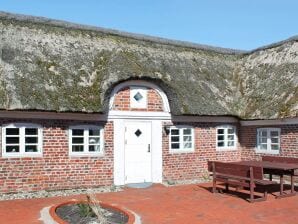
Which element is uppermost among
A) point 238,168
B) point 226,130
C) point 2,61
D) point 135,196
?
point 2,61

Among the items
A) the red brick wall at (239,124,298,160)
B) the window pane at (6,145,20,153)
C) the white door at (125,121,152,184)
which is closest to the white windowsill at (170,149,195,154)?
the white door at (125,121,152,184)

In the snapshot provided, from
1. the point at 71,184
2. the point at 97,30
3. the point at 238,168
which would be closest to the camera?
the point at 238,168

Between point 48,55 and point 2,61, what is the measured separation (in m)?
1.62

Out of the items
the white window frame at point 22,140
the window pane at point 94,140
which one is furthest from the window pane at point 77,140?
the white window frame at point 22,140

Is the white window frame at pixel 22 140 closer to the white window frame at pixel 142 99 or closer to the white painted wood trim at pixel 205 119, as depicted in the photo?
the white window frame at pixel 142 99

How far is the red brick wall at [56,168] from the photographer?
12.4 metres

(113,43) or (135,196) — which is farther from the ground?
(113,43)

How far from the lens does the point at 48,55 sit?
13836mm

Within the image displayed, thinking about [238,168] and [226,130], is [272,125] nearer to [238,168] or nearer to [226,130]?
[226,130]

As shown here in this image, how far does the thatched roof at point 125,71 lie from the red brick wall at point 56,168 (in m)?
1.01

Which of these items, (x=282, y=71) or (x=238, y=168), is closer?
(x=238, y=168)

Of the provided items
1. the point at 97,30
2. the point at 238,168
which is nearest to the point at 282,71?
the point at 238,168

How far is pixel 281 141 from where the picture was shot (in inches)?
618

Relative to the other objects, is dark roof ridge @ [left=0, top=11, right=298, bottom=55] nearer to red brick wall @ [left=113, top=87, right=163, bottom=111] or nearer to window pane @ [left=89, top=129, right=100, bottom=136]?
red brick wall @ [left=113, top=87, right=163, bottom=111]
